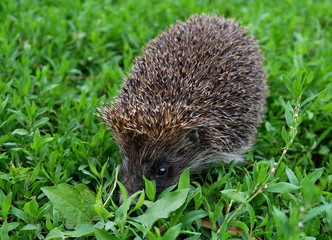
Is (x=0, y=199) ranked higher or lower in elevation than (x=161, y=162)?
higher

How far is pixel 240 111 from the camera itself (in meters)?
4.43

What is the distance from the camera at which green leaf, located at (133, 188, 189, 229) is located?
314cm

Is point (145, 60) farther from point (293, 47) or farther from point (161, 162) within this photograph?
point (293, 47)

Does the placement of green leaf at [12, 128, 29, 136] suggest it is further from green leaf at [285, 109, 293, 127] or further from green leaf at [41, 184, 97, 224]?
green leaf at [285, 109, 293, 127]

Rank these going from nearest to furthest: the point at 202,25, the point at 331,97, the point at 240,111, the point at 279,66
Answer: the point at 240,111 < the point at 202,25 < the point at 331,97 < the point at 279,66

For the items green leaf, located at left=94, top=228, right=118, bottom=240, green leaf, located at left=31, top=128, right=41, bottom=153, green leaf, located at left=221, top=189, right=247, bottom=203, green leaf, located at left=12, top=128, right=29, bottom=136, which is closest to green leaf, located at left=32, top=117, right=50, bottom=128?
green leaf, located at left=12, top=128, right=29, bottom=136

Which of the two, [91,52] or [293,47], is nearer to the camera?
[91,52]

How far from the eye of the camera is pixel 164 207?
3.21m

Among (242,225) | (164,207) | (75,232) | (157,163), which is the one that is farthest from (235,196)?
(75,232)

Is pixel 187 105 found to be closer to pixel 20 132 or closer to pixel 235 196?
pixel 235 196

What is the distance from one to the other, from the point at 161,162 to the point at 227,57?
1.59m

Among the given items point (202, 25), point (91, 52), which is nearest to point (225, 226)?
point (202, 25)

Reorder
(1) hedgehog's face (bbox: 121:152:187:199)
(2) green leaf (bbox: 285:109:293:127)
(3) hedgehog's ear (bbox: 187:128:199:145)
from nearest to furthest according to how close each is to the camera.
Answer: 1. (2) green leaf (bbox: 285:109:293:127)
2. (1) hedgehog's face (bbox: 121:152:187:199)
3. (3) hedgehog's ear (bbox: 187:128:199:145)

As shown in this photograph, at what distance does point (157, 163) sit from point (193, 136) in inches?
21.2
